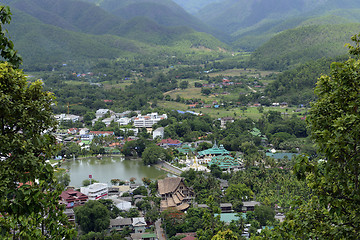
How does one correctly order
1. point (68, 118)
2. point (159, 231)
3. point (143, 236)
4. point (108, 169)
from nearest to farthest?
point (143, 236) → point (159, 231) → point (108, 169) → point (68, 118)

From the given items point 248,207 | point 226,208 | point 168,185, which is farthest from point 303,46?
point 226,208

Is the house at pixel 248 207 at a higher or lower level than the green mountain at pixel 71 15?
lower

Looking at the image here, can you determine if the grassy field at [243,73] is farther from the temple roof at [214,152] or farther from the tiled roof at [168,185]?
the tiled roof at [168,185]

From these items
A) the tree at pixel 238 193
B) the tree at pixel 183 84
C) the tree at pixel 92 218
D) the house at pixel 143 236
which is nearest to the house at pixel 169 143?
the tree at pixel 238 193

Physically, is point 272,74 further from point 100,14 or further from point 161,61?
point 100,14

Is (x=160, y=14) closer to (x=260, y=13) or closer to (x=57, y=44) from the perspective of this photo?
(x=260, y=13)

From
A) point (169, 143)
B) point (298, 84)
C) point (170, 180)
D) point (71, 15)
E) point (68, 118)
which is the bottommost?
point (170, 180)

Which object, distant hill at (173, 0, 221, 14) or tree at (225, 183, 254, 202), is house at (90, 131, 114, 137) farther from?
distant hill at (173, 0, 221, 14)
